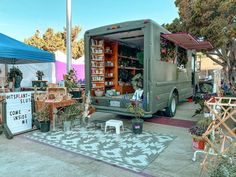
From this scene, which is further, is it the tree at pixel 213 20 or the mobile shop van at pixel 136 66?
the tree at pixel 213 20

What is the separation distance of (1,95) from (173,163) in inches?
160

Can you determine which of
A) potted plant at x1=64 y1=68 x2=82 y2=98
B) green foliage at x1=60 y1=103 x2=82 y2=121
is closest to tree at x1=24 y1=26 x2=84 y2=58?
potted plant at x1=64 y1=68 x2=82 y2=98

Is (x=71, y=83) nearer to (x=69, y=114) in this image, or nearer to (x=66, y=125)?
(x=69, y=114)

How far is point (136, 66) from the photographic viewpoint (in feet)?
30.0

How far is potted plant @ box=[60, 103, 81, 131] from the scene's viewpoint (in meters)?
5.43

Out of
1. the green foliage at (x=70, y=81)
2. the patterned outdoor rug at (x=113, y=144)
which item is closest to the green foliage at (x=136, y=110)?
the patterned outdoor rug at (x=113, y=144)

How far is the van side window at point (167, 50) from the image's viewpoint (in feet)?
19.9

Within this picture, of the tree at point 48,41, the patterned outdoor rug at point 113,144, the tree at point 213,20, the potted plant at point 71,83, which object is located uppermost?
the tree at point 48,41

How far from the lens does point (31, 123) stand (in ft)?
18.5

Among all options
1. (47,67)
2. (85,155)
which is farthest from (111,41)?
(47,67)

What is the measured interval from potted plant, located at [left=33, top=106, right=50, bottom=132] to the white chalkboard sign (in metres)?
0.28

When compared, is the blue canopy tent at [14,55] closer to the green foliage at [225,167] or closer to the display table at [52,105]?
the display table at [52,105]

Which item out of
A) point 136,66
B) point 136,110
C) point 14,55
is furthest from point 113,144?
point 136,66

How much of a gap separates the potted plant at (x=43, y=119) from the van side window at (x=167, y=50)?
10.8 ft
